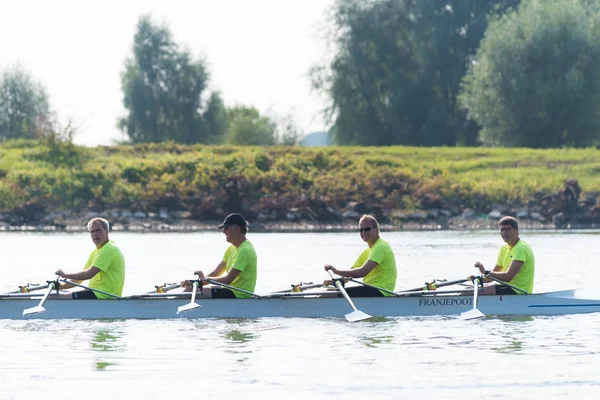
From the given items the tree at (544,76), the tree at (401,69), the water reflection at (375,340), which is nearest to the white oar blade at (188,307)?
the water reflection at (375,340)

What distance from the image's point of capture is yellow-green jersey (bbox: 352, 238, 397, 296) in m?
19.2

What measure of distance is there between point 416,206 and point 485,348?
38.6m

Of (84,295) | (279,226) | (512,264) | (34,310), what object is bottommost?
(34,310)

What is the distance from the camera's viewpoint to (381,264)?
19344 mm

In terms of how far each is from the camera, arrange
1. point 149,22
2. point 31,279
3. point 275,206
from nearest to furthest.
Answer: point 31,279
point 275,206
point 149,22

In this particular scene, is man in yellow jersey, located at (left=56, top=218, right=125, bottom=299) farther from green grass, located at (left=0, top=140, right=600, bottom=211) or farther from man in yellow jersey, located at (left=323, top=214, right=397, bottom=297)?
green grass, located at (left=0, top=140, right=600, bottom=211)

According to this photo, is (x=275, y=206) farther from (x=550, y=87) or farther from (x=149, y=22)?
(x=149, y=22)

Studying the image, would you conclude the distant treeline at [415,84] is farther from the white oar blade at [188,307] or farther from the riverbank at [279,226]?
the white oar blade at [188,307]

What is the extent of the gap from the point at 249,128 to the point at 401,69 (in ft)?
56.2

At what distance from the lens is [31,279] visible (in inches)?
1144

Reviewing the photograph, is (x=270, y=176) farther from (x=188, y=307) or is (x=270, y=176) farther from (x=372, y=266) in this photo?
(x=188, y=307)

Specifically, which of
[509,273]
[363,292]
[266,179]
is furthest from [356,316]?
[266,179]

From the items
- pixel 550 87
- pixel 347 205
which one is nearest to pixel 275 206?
pixel 347 205

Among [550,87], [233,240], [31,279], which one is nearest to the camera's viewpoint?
[233,240]
